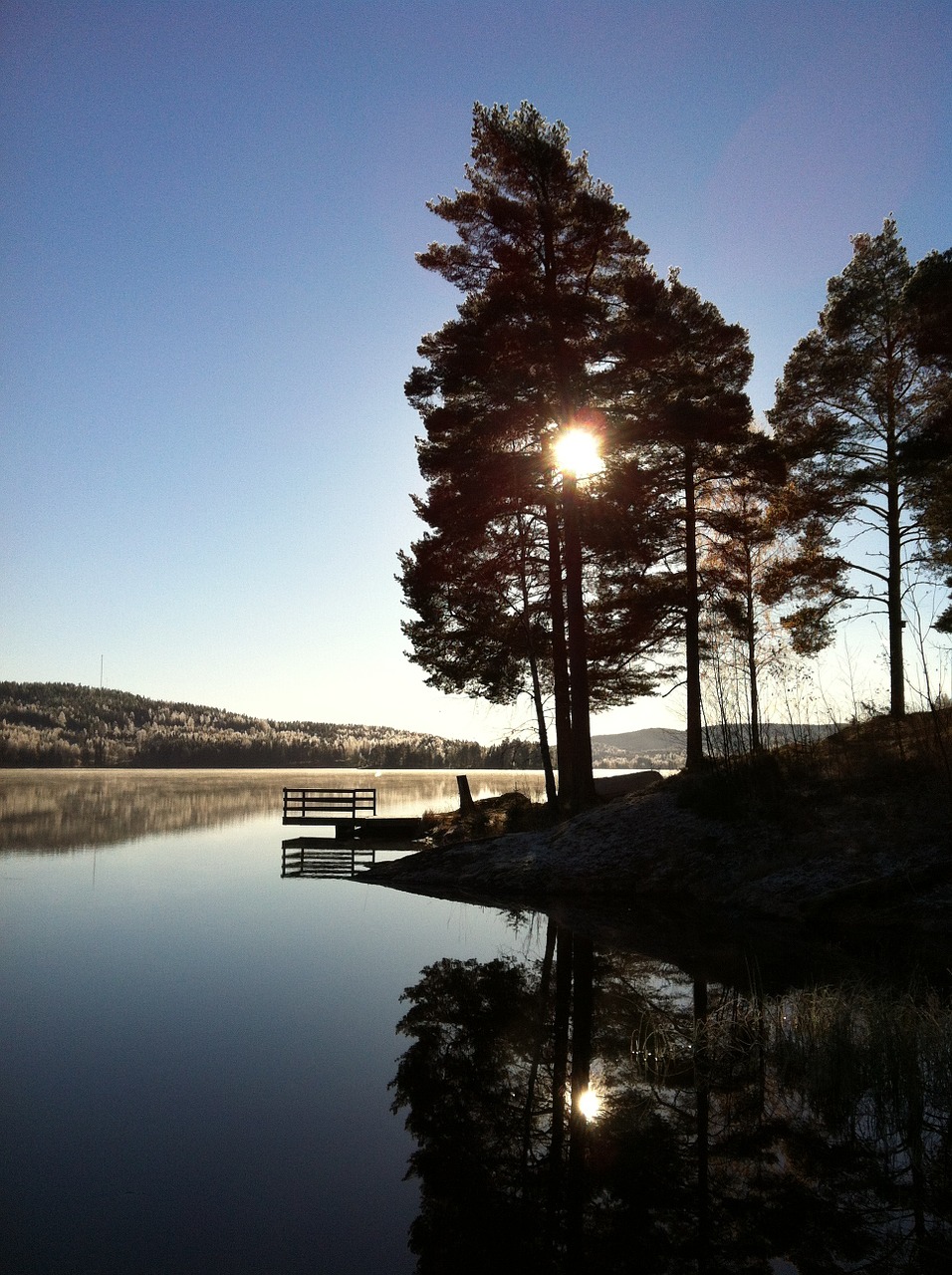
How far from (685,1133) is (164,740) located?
16000 cm

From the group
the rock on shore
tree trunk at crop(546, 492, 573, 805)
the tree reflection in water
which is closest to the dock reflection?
the rock on shore

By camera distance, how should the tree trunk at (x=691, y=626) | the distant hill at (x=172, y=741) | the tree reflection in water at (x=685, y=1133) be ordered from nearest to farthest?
the tree reflection in water at (x=685, y=1133), the tree trunk at (x=691, y=626), the distant hill at (x=172, y=741)

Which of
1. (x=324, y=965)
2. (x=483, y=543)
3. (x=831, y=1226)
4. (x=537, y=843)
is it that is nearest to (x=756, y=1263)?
(x=831, y=1226)

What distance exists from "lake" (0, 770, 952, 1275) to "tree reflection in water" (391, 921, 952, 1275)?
0.06ft

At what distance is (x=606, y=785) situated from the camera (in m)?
26.7

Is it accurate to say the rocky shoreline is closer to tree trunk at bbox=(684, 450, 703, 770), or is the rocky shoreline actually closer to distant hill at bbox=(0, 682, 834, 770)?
tree trunk at bbox=(684, 450, 703, 770)

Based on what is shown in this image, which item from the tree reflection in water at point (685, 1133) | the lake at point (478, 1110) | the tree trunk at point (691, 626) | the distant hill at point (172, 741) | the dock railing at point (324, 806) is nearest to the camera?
the tree reflection in water at point (685, 1133)

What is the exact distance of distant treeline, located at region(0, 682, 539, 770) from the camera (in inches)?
5463

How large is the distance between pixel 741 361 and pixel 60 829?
26910mm

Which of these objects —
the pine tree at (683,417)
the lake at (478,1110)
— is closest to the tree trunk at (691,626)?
the pine tree at (683,417)

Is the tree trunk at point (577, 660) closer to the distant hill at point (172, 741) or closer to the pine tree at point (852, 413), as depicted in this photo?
the pine tree at point (852, 413)

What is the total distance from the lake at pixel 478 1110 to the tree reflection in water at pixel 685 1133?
0.06 ft

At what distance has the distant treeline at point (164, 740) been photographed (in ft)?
455

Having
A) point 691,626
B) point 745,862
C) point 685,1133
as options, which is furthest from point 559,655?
point 685,1133
